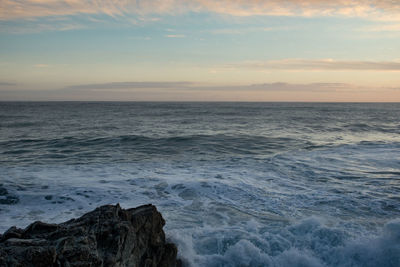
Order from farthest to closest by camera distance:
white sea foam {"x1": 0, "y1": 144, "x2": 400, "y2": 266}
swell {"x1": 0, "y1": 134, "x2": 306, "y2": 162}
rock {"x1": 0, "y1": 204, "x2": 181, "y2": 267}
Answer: swell {"x1": 0, "y1": 134, "x2": 306, "y2": 162} < white sea foam {"x1": 0, "y1": 144, "x2": 400, "y2": 266} < rock {"x1": 0, "y1": 204, "x2": 181, "y2": 267}

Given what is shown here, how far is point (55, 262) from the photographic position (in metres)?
3.34

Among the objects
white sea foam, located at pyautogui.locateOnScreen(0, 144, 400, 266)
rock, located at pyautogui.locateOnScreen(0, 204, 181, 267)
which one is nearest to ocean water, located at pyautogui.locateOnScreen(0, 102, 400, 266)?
white sea foam, located at pyautogui.locateOnScreen(0, 144, 400, 266)

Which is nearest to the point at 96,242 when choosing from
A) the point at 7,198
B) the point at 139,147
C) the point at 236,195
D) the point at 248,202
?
the point at 248,202

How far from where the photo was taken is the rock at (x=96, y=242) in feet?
11.0

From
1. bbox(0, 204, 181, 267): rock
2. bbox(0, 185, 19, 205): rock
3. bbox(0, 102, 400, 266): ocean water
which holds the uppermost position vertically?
bbox(0, 204, 181, 267): rock

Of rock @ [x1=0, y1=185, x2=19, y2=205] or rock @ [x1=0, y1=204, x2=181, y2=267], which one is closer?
rock @ [x1=0, y1=204, x2=181, y2=267]

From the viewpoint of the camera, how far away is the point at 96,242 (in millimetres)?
3852

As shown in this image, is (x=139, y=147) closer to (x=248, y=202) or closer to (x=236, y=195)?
(x=236, y=195)

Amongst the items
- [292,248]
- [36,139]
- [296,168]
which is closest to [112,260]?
[292,248]

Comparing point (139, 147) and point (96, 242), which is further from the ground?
point (96, 242)

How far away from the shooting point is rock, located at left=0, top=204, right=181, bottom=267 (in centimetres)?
335

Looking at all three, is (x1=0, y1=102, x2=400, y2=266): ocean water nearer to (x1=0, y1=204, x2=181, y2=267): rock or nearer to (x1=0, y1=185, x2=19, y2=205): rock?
(x1=0, y1=185, x2=19, y2=205): rock

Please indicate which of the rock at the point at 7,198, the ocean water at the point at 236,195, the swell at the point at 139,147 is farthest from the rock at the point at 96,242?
the swell at the point at 139,147

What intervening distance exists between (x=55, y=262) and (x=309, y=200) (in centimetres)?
725
